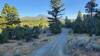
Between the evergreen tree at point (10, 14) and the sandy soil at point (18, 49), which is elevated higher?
the evergreen tree at point (10, 14)

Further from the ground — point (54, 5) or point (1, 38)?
point (54, 5)

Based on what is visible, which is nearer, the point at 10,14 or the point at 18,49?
the point at 18,49

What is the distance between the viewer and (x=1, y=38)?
37.2 meters

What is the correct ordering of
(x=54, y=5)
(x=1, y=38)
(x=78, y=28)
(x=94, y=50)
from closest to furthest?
(x=94, y=50) < (x=1, y=38) < (x=78, y=28) < (x=54, y=5)

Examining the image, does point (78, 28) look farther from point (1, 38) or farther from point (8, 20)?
point (1, 38)

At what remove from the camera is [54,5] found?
71.2 metres

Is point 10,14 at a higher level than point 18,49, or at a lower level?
higher

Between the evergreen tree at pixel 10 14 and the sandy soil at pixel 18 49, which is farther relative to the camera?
the evergreen tree at pixel 10 14

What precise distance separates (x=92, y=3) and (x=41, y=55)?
47.5 meters

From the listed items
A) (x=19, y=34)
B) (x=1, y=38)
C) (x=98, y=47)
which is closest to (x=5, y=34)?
(x=1, y=38)

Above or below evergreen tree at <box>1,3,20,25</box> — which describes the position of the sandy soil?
below

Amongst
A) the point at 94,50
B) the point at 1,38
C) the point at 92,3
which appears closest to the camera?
the point at 94,50

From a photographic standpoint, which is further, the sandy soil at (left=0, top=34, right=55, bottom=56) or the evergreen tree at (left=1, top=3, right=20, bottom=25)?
the evergreen tree at (left=1, top=3, right=20, bottom=25)

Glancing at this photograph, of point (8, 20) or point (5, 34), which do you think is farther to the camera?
point (8, 20)
